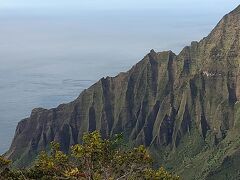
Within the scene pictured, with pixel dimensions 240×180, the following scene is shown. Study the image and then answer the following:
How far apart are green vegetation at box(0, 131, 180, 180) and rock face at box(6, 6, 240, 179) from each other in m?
119

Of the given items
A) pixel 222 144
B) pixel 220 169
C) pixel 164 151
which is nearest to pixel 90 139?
pixel 220 169

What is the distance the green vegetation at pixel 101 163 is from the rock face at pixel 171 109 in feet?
391

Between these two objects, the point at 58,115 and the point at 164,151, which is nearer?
the point at 164,151

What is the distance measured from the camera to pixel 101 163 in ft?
113

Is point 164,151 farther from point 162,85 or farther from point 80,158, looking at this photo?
point 80,158

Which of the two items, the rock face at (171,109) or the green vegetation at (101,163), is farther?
Answer: the rock face at (171,109)

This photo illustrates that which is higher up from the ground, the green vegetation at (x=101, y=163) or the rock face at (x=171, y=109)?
the green vegetation at (x=101, y=163)

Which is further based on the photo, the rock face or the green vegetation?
the rock face

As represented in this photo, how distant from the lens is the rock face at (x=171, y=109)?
170713 mm

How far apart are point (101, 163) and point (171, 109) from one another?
150 m

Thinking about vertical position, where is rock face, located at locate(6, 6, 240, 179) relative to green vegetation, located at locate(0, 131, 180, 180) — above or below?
below

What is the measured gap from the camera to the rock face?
171 meters

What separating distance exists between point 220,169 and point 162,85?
50098 mm

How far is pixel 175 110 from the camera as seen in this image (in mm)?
184375
